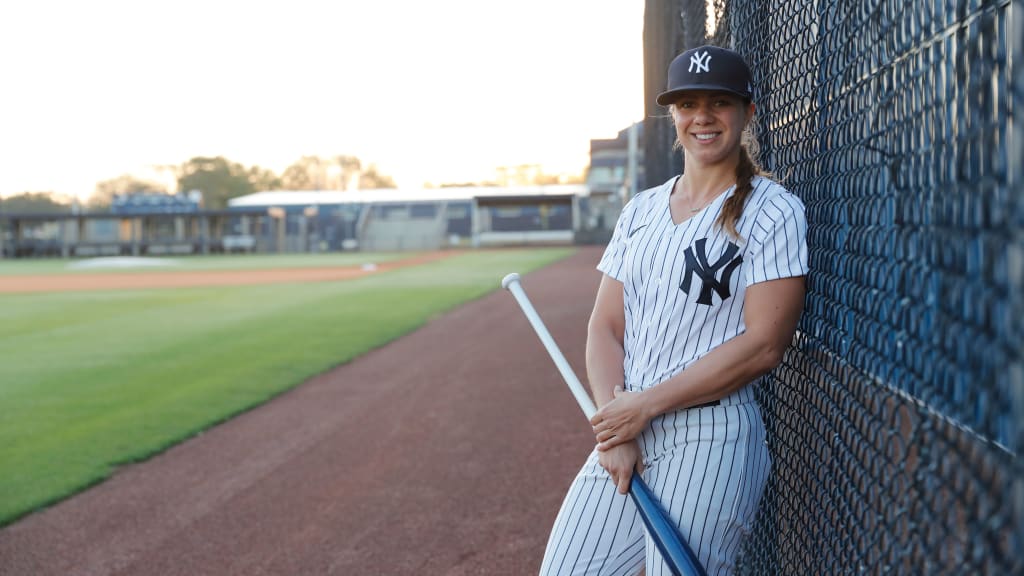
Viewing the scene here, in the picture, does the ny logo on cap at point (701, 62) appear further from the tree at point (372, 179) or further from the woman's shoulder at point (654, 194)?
the tree at point (372, 179)

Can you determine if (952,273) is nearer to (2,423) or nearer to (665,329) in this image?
(665,329)

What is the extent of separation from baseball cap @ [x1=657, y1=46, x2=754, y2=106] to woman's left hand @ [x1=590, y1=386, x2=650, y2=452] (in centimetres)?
79

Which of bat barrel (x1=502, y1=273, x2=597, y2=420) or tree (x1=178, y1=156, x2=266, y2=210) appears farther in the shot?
tree (x1=178, y1=156, x2=266, y2=210)

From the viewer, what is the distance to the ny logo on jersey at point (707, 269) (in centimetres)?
233

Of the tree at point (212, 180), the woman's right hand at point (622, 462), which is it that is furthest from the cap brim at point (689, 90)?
the tree at point (212, 180)

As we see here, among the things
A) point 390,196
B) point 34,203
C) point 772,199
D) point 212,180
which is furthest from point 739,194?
point 212,180

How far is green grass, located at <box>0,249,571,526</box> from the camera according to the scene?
23.5 ft

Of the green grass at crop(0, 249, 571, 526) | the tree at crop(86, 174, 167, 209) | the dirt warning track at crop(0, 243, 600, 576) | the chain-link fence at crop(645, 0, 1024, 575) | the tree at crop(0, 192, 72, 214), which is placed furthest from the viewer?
the tree at crop(86, 174, 167, 209)

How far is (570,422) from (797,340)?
4.77 metres

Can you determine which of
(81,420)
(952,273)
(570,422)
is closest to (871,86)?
(952,273)

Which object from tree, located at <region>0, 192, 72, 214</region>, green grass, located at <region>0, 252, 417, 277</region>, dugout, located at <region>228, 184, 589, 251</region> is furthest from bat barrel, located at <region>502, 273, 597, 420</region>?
tree, located at <region>0, 192, 72, 214</region>

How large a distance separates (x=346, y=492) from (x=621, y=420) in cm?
389

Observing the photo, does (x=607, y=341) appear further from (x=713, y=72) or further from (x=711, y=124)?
(x=713, y=72)

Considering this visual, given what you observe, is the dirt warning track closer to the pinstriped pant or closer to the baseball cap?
the pinstriped pant
